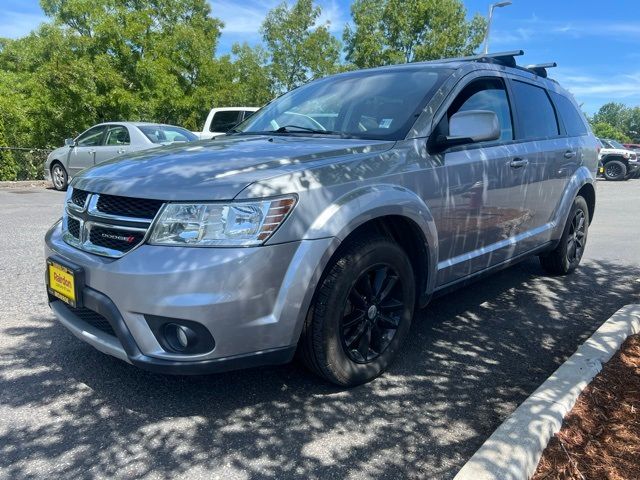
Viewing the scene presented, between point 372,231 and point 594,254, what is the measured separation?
4812 mm

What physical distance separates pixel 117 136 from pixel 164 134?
3.67 ft

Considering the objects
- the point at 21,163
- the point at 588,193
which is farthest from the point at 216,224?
the point at 21,163

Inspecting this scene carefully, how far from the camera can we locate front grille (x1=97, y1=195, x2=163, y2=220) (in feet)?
8.01

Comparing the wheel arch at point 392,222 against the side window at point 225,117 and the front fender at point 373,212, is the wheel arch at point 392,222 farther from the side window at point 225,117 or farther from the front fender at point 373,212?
the side window at point 225,117

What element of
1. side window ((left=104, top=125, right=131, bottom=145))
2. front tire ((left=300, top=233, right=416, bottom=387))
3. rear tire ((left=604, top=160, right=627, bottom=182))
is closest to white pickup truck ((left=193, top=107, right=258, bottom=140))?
side window ((left=104, top=125, right=131, bottom=145))

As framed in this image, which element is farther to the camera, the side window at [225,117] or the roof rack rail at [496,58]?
the side window at [225,117]

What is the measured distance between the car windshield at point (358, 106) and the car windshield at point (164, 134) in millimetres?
7606

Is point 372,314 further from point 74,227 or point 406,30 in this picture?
point 406,30

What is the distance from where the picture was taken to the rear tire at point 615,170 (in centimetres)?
2316

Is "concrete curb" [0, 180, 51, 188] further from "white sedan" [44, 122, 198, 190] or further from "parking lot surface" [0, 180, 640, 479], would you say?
"parking lot surface" [0, 180, 640, 479]

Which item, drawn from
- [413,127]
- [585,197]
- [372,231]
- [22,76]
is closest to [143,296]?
[372,231]

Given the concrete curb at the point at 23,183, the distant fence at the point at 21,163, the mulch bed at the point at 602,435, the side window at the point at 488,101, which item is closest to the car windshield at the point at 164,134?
the concrete curb at the point at 23,183

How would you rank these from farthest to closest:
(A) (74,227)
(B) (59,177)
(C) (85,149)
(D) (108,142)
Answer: (B) (59,177)
(C) (85,149)
(D) (108,142)
(A) (74,227)

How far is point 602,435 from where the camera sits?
8.07 ft
